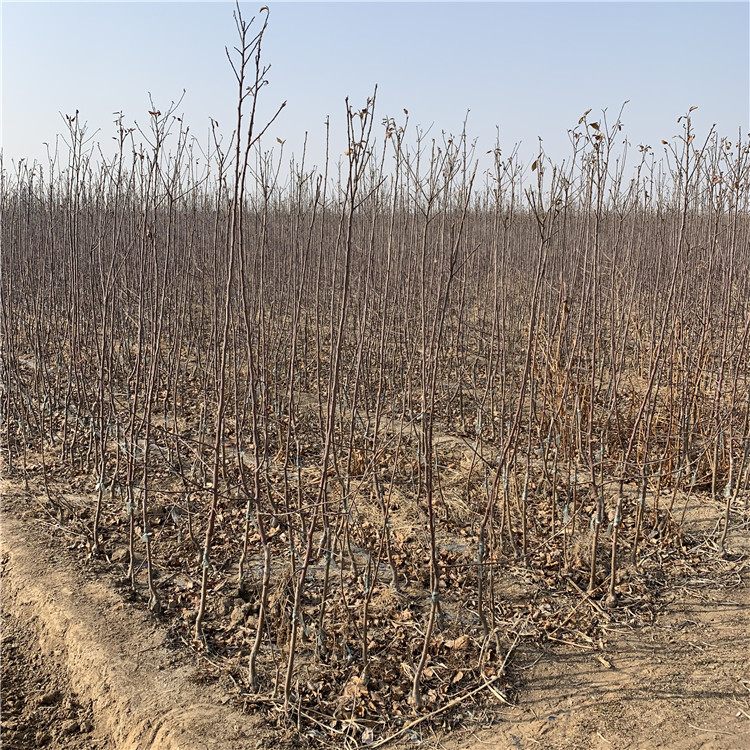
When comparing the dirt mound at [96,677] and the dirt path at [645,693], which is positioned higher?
the dirt path at [645,693]

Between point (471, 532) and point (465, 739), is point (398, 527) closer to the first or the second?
point (471, 532)

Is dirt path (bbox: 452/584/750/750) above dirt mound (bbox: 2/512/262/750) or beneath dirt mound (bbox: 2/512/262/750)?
above

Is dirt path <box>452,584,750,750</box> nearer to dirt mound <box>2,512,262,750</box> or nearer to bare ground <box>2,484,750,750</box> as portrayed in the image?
bare ground <box>2,484,750,750</box>

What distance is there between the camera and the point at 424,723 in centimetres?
166

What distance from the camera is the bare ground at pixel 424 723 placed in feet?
5.31

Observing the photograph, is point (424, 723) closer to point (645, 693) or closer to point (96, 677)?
point (645, 693)

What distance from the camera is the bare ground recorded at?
1617 millimetres

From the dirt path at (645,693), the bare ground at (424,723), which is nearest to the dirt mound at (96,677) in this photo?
the bare ground at (424,723)

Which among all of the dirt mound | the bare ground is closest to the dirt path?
the bare ground

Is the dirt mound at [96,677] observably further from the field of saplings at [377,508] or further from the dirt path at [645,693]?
the dirt path at [645,693]

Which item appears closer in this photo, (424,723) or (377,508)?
(424,723)

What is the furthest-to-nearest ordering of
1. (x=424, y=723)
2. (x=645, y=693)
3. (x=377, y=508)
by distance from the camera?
(x=377, y=508) → (x=645, y=693) → (x=424, y=723)

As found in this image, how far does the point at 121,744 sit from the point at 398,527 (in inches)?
55.4

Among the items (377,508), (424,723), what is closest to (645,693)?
(424,723)
